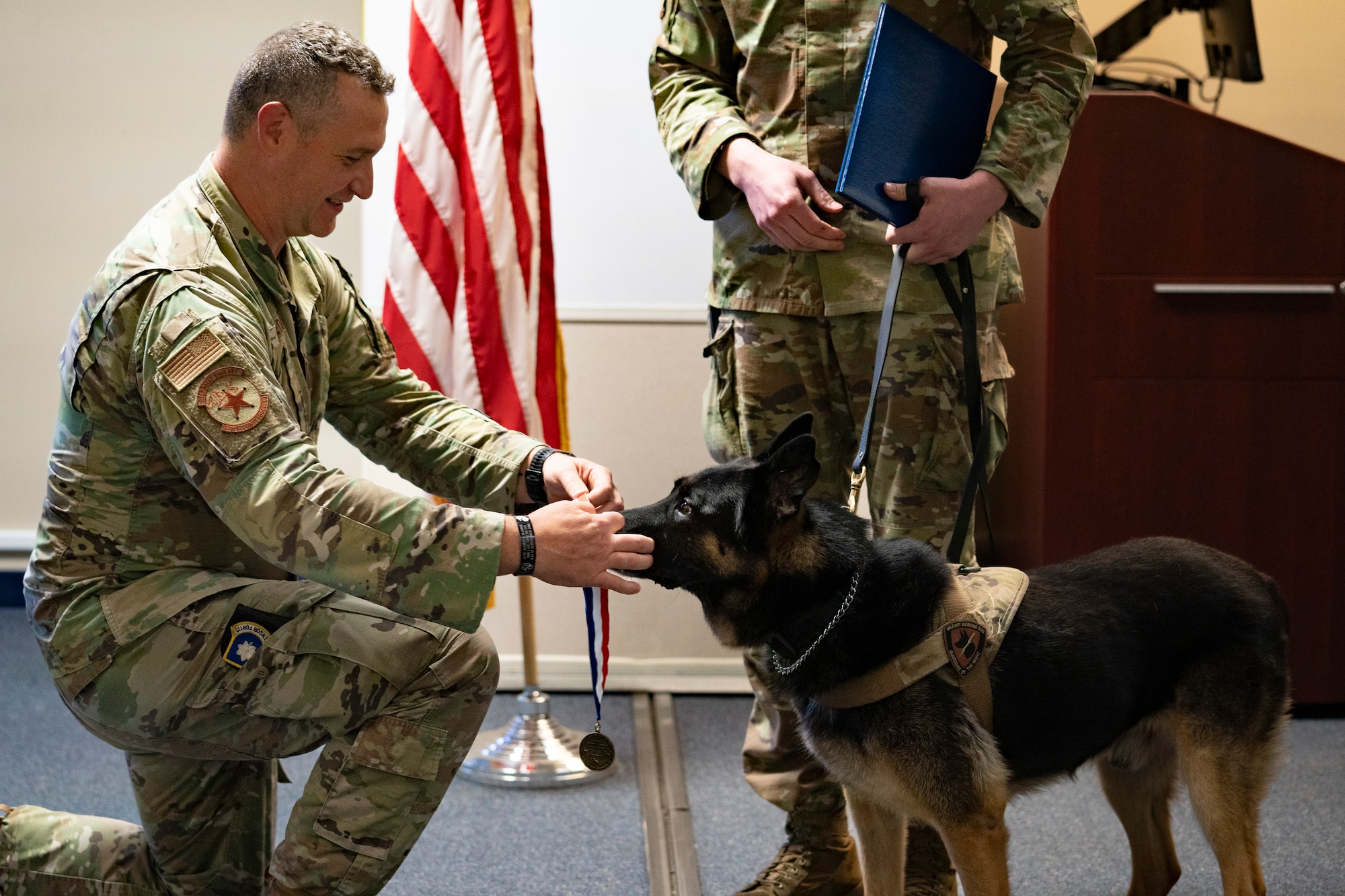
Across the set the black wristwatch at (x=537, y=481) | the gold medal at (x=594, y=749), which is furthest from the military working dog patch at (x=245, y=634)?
the gold medal at (x=594, y=749)

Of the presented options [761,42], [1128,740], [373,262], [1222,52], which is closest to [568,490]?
[761,42]

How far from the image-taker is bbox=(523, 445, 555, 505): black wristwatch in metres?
1.84

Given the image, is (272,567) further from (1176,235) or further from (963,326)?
(1176,235)

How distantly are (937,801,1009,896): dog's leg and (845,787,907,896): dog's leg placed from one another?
0.44 ft

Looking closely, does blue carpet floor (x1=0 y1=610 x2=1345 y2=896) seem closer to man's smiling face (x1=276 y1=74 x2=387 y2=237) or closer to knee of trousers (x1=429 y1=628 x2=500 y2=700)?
knee of trousers (x1=429 y1=628 x2=500 y2=700)

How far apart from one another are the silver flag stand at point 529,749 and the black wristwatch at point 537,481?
3.50 ft

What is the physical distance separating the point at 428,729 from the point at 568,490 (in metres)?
0.40

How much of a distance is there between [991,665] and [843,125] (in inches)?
35.5

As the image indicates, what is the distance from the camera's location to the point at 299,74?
1589 millimetres

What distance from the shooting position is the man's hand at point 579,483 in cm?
176

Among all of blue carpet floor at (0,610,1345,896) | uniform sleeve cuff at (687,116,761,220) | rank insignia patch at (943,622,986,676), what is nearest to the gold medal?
blue carpet floor at (0,610,1345,896)

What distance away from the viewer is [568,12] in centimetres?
332

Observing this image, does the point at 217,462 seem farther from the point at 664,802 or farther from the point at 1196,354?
the point at 1196,354

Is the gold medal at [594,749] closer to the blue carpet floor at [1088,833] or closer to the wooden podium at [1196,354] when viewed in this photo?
the blue carpet floor at [1088,833]
